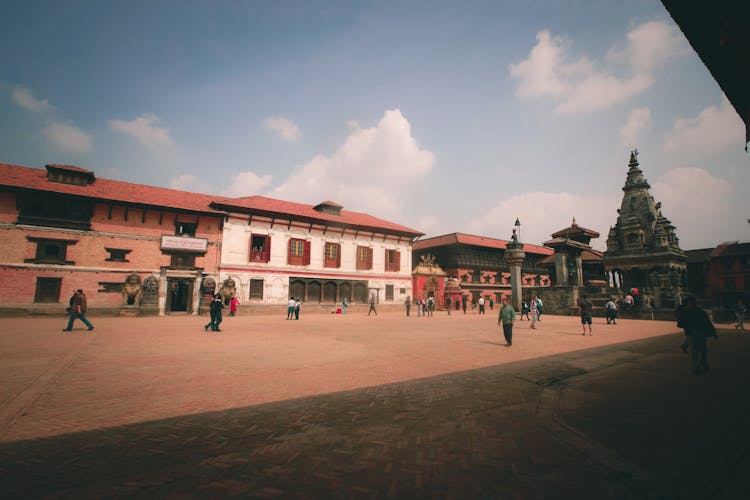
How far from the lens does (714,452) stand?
10.7ft

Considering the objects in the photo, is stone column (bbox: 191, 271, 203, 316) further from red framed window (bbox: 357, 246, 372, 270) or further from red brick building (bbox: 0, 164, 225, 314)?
red framed window (bbox: 357, 246, 372, 270)

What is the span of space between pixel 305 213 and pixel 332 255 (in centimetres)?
441

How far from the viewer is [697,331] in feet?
22.2

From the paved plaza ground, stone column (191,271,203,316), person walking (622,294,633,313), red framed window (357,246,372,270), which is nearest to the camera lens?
the paved plaza ground

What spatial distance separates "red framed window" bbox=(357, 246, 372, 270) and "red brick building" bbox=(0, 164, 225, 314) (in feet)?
39.2

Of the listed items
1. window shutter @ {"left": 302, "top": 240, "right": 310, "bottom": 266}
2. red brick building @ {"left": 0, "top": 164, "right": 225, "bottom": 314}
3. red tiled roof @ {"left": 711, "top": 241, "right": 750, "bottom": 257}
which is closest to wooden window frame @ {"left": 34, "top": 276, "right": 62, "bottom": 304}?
red brick building @ {"left": 0, "top": 164, "right": 225, "bottom": 314}

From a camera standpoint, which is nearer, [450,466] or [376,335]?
[450,466]

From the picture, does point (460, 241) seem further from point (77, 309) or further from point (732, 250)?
point (732, 250)

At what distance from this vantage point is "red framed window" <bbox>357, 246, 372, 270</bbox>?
30372mm

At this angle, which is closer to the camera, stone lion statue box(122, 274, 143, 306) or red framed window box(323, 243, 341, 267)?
stone lion statue box(122, 274, 143, 306)

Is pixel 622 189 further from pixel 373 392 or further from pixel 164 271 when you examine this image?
pixel 164 271

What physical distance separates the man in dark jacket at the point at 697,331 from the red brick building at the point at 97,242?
998 inches

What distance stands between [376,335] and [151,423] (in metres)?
9.04

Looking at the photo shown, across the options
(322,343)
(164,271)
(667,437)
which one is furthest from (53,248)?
(667,437)
